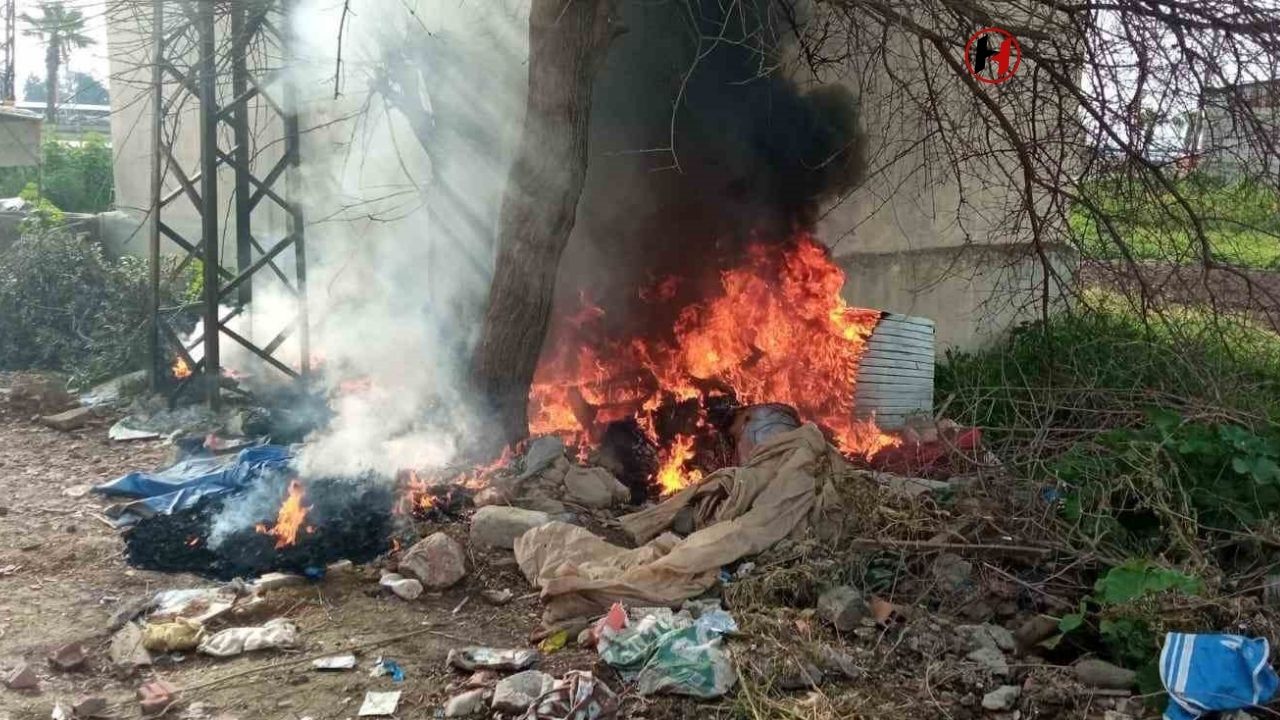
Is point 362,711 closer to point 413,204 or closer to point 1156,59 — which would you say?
point 1156,59

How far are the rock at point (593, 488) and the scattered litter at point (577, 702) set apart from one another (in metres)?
2.55

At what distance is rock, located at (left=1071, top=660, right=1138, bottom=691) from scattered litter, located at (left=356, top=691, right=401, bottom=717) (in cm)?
308

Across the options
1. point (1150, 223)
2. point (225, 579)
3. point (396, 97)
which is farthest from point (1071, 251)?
point (225, 579)

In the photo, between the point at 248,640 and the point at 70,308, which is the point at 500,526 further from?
the point at 70,308

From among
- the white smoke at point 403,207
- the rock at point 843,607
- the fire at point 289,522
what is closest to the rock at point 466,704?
the rock at point 843,607

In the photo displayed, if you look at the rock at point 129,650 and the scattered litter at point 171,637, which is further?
the scattered litter at point 171,637

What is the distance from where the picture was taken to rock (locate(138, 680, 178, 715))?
3992 mm

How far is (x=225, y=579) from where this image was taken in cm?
534

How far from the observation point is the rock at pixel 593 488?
6.53 m

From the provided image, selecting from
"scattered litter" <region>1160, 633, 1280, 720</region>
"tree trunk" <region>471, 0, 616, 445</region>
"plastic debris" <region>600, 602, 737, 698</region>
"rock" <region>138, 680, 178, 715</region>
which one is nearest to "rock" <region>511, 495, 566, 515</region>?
"tree trunk" <region>471, 0, 616, 445</region>

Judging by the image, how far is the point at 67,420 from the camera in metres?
8.75

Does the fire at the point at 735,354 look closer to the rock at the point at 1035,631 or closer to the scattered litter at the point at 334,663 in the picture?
the rock at the point at 1035,631

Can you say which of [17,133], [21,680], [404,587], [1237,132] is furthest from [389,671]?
[17,133]

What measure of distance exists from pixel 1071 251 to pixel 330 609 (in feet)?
21.5
